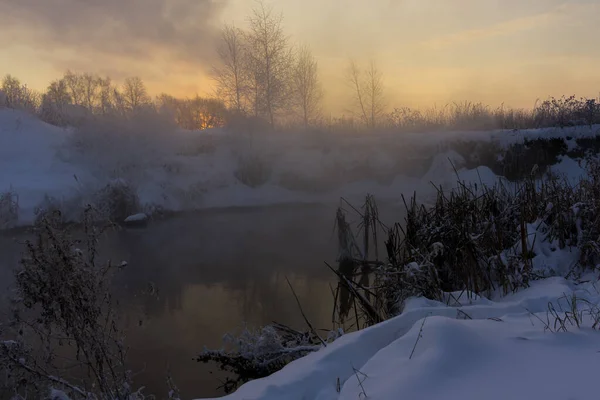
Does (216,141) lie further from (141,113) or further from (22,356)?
(22,356)

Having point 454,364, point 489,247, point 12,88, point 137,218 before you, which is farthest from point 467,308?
point 12,88

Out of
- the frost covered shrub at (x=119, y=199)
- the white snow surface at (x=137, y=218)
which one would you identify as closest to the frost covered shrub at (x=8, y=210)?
the frost covered shrub at (x=119, y=199)

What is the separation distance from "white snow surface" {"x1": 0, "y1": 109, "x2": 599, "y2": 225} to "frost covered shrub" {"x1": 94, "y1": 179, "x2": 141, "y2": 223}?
1.47 ft

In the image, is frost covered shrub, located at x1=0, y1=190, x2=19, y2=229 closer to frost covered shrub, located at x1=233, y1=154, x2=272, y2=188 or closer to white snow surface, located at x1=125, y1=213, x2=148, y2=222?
white snow surface, located at x1=125, y1=213, x2=148, y2=222

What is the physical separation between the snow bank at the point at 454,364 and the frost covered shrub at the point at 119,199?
13.8 meters

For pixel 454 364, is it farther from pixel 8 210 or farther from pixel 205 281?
pixel 8 210

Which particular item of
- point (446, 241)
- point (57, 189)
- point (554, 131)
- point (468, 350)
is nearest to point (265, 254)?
point (446, 241)

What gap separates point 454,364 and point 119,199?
15409 millimetres

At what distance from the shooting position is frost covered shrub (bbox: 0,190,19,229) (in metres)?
13.9

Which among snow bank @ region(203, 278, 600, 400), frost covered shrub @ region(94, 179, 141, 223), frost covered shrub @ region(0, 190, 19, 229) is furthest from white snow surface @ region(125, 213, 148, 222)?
snow bank @ region(203, 278, 600, 400)

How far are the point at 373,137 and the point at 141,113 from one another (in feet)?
35.0

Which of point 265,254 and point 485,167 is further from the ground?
point 485,167

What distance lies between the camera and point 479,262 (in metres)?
5.71

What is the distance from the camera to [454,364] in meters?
2.64
